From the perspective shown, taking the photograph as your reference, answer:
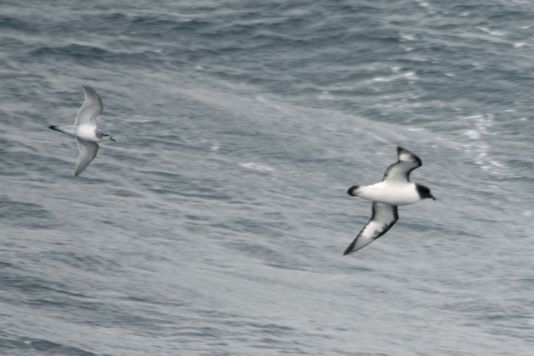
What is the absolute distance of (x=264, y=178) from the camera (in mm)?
55906

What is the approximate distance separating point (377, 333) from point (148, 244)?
971 cm

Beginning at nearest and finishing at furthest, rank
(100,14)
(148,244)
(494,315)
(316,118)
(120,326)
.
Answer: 1. (120,326)
2. (494,315)
3. (148,244)
4. (316,118)
5. (100,14)

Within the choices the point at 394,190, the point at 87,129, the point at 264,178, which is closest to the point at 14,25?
the point at 264,178

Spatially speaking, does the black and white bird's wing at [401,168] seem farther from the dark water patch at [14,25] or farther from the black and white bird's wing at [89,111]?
the dark water patch at [14,25]

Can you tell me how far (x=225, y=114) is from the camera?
5934 cm

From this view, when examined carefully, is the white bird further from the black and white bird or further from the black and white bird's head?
the black and white bird's head

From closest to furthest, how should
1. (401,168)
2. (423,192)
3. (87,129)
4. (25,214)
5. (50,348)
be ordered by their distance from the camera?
(401,168)
(423,192)
(87,129)
(50,348)
(25,214)

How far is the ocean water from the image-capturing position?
4622cm

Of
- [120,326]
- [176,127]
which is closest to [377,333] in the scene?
[120,326]

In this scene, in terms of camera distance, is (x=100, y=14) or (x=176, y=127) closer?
(x=176, y=127)

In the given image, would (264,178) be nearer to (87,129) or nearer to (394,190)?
(87,129)

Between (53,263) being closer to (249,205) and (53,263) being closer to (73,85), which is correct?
(249,205)

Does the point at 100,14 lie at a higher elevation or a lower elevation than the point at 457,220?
higher

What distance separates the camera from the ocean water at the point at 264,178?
46.2 meters
